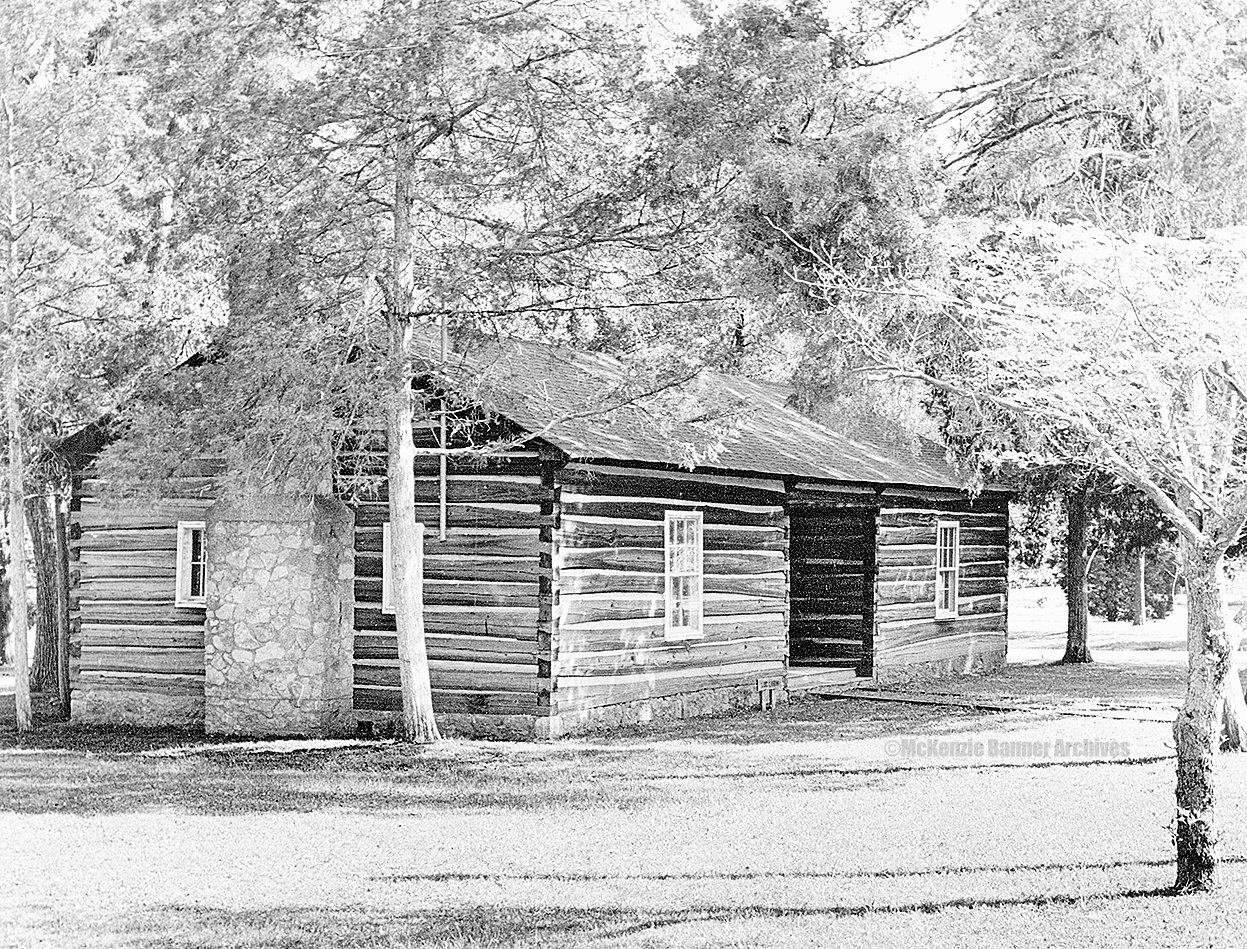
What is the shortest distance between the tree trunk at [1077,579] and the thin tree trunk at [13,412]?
57.5 feet

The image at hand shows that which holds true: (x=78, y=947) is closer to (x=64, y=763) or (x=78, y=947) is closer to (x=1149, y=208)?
(x=64, y=763)

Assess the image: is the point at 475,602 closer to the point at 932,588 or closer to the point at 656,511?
the point at 656,511

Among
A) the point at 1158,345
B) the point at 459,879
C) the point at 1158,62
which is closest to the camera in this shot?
the point at 1158,345

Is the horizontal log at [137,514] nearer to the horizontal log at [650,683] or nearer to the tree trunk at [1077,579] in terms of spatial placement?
the horizontal log at [650,683]

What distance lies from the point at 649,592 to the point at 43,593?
32.9ft

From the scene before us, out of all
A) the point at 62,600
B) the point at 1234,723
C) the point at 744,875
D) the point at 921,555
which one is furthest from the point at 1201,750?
the point at 62,600

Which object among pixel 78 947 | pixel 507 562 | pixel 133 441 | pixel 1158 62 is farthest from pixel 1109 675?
pixel 78 947

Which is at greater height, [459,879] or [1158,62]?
[1158,62]

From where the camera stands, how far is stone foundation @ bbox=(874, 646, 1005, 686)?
74.6 ft

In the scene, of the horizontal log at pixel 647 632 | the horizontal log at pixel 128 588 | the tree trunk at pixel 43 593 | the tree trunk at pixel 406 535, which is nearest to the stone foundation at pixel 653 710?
the horizontal log at pixel 647 632

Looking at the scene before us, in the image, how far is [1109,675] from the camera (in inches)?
992

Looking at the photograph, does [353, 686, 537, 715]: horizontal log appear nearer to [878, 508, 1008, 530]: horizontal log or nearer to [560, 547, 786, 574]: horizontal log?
[560, 547, 786, 574]: horizontal log

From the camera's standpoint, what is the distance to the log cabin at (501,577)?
1608 centimetres

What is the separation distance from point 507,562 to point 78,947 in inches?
348
